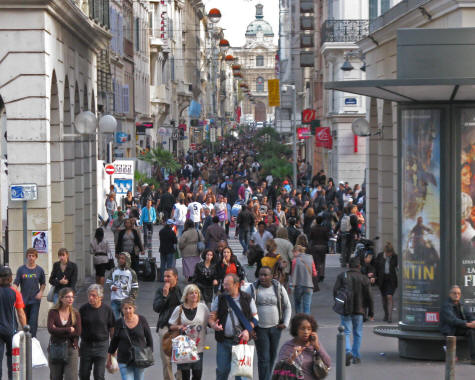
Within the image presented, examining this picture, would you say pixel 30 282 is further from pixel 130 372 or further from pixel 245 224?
pixel 245 224

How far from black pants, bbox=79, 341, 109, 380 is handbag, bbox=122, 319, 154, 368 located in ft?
1.59

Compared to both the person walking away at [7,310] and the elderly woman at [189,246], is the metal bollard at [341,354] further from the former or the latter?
the elderly woman at [189,246]

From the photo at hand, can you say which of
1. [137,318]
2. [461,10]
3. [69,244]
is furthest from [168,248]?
[137,318]

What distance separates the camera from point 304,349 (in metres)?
9.70

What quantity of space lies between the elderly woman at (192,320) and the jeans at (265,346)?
46.8 inches

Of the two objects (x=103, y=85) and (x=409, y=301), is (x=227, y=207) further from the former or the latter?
(x=409, y=301)

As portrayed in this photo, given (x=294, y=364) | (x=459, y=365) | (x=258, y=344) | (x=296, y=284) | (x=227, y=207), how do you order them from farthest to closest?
1. (x=227, y=207)
2. (x=296, y=284)
3. (x=459, y=365)
4. (x=258, y=344)
5. (x=294, y=364)

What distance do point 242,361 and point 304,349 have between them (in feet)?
6.95

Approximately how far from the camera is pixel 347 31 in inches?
1879

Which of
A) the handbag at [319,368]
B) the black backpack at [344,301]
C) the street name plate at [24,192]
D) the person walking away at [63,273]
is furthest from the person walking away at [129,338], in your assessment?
the street name plate at [24,192]

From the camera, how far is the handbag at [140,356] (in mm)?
11578

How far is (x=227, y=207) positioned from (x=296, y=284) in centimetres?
1575

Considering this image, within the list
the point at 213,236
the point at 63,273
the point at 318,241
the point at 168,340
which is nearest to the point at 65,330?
the point at 168,340

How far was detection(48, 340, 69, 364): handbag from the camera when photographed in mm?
11883
